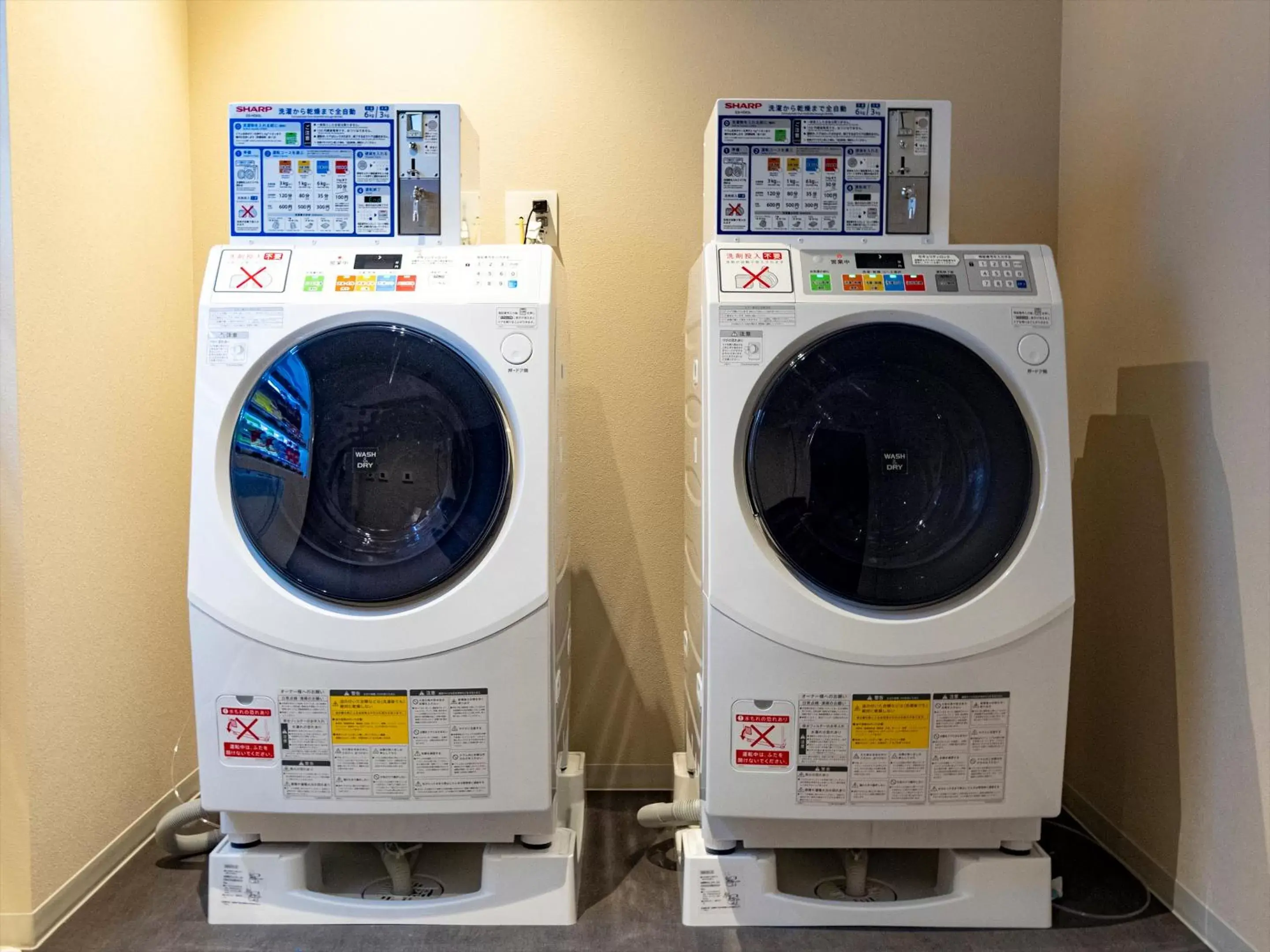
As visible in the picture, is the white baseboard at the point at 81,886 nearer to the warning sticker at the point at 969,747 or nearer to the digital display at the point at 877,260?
the warning sticker at the point at 969,747

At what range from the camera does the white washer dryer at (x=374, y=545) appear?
1566 mm

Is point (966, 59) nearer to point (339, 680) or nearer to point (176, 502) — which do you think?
point (339, 680)

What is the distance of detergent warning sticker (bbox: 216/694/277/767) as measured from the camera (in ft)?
5.19

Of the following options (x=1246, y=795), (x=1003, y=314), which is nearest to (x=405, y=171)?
(x=1003, y=314)

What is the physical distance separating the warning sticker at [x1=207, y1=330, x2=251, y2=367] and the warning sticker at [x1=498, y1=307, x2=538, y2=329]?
0.43 meters

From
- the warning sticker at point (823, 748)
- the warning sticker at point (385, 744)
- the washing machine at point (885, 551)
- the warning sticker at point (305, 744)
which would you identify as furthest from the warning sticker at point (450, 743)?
the warning sticker at point (823, 748)

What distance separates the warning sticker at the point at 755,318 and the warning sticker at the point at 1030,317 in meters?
0.37

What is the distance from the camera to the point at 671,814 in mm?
1823

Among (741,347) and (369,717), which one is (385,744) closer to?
(369,717)

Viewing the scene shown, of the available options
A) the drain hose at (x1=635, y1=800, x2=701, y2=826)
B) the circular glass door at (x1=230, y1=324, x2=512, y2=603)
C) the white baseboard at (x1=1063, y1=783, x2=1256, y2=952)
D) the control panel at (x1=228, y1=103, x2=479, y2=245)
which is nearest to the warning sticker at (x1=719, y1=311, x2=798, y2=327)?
the circular glass door at (x1=230, y1=324, x2=512, y2=603)

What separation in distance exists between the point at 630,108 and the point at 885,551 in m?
1.33

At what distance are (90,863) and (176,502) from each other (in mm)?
786

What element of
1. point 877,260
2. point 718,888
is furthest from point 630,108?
point 718,888

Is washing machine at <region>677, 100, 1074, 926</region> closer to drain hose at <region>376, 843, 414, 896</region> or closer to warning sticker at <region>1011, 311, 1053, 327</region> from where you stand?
warning sticker at <region>1011, 311, 1053, 327</region>
